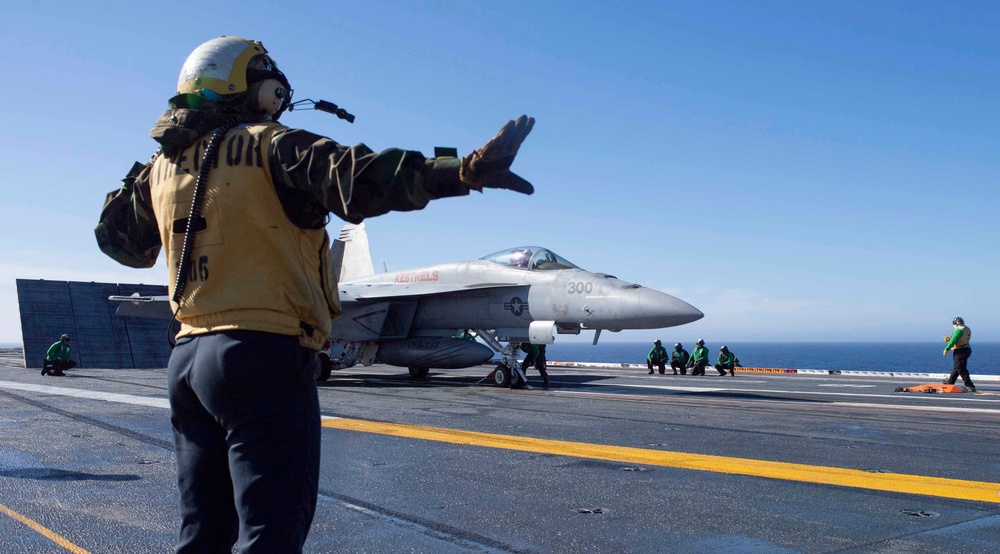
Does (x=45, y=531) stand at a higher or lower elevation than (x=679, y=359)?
higher

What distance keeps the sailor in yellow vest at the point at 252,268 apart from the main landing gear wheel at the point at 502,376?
46.5 feet

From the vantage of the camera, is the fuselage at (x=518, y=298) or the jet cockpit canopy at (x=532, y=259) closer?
the fuselage at (x=518, y=298)

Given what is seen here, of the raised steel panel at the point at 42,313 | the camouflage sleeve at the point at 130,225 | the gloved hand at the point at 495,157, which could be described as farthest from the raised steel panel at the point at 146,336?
the gloved hand at the point at 495,157

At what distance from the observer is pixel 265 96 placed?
97.7 inches

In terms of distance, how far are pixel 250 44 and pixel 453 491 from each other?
3380 millimetres

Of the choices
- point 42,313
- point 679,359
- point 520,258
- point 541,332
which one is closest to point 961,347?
point 541,332

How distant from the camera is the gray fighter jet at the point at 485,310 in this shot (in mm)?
14352

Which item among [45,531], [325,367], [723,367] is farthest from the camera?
[723,367]

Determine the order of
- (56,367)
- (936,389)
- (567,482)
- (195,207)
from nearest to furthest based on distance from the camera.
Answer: (195,207), (567,482), (936,389), (56,367)

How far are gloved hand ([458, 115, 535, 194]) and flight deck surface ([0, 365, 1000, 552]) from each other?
234 cm

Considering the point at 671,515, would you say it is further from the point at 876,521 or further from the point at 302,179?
the point at 302,179

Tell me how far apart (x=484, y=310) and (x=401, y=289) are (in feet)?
8.47

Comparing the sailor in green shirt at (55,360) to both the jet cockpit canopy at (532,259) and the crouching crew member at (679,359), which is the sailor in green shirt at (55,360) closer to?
the jet cockpit canopy at (532,259)

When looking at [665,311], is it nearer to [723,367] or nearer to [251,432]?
[251,432]
